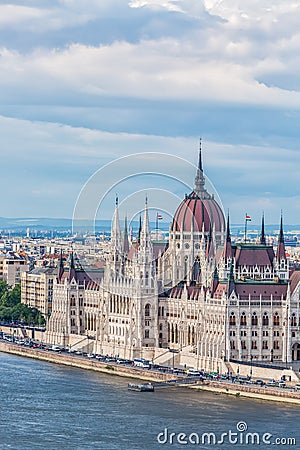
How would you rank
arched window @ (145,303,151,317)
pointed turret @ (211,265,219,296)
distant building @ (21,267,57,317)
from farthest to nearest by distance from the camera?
distant building @ (21,267,57,317) → arched window @ (145,303,151,317) → pointed turret @ (211,265,219,296)

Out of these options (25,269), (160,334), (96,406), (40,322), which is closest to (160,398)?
(96,406)

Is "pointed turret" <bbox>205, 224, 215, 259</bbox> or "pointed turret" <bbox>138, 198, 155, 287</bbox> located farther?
"pointed turret" <bbox>205, 224, 215, 259</bbox>

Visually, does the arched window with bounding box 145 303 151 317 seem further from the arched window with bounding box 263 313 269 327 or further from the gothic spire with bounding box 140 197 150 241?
the arched window with bounding box 263 313 269 327

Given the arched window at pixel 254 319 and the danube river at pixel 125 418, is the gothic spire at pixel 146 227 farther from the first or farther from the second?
the danube river at pixel 125 418

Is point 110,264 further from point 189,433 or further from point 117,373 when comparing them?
point 189,433

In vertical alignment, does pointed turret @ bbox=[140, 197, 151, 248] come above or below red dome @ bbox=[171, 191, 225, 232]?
below

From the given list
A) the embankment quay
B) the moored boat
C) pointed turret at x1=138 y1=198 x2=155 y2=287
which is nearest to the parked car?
the embankment quay
